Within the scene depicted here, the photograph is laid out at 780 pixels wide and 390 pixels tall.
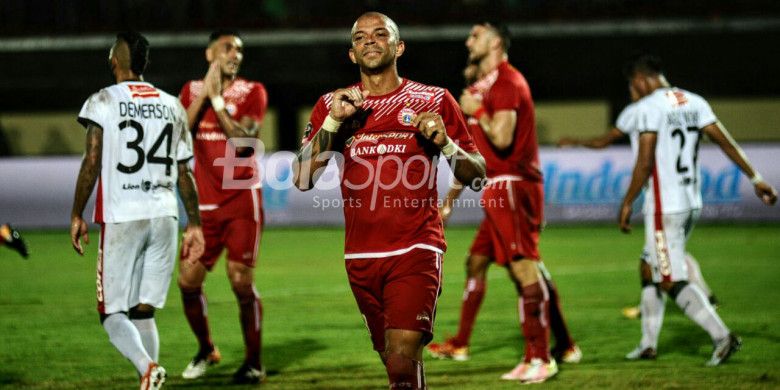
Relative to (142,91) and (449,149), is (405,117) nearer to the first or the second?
(449,149)

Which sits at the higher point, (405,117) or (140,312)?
(405,117)

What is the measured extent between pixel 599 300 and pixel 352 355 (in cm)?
386

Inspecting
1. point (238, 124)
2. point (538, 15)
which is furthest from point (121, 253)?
point (538, 15)

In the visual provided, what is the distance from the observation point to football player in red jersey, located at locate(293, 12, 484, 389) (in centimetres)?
480

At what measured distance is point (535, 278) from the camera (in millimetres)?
7230

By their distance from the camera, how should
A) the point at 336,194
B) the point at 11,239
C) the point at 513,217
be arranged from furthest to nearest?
the point at 336,194 < the point at 513,217 < the point at 11,239

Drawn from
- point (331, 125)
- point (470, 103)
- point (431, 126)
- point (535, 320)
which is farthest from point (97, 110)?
point (535, 320)

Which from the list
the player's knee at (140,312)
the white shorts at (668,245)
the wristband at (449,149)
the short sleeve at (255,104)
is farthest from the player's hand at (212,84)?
the white shorts at (668,245)

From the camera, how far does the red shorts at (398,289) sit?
4.80 m

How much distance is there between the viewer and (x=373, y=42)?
16.0ft

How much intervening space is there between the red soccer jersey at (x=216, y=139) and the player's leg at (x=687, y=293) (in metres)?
3.11

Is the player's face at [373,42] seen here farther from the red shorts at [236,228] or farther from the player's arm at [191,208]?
the red shorts at [236,228]

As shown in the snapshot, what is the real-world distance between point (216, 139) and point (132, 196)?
1.54 meters

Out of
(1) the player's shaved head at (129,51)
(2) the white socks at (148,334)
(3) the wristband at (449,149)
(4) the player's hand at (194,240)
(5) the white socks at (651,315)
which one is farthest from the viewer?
(5) the white socks at (651,315)
